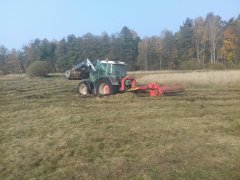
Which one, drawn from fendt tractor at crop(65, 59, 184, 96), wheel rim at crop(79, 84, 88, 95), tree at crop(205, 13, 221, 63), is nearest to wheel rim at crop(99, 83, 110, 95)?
fendt tractor at crop(65, 59, 184, 96)

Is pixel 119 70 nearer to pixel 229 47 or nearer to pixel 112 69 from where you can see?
pixel 112 69

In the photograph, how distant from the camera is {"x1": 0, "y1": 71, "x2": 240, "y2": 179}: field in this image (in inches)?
292

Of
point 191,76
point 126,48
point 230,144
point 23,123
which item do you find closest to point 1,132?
point 23,123

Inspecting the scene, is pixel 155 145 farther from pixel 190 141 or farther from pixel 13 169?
pixel 13 169

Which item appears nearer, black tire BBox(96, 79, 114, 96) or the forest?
black tire BBox(96, 79, 114, 96)

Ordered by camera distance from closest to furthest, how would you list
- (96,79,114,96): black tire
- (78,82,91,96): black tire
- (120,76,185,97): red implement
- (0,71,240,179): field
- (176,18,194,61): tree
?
(0,71,240,179): field
(120,76,185,97): red implement
(96,79,114,96): black tire
(78,82,91,96): black tire
(176,18,194,61): tree

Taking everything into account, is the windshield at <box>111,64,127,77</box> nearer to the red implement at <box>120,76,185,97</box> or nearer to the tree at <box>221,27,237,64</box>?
the red implement at <box>120,76,185,97</box>

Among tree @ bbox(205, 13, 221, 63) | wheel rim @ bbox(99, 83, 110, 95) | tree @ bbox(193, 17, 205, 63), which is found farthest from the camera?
tree @ bbox(193, 17, 205, 63)

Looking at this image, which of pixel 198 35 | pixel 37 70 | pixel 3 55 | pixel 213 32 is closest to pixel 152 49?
pixel 198 35

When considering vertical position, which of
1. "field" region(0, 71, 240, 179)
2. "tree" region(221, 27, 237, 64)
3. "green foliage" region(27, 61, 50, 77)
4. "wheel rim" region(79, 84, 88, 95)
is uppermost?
"tree" region(221, 27, 237, 64)

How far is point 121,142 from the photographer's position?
9.38 m

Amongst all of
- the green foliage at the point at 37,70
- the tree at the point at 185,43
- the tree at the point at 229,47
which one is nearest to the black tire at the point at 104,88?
the green foliage at the point at 37,70

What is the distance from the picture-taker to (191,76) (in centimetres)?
3309

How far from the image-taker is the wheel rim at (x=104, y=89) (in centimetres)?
2080
